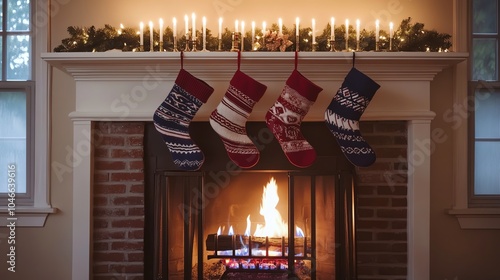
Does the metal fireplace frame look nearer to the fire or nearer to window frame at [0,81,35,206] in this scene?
the fire

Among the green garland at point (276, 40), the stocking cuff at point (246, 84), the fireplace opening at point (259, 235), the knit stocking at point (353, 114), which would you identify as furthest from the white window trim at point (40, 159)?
the knit stocking at point (353, 114)

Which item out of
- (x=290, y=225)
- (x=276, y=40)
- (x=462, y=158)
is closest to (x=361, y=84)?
(x=276, y=40)

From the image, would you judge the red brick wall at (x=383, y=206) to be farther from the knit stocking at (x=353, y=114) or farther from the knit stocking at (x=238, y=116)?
the knit stocking at (x=238, y=116)

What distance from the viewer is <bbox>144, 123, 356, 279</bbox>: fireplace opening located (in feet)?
8.97

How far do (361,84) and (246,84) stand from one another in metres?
0.56

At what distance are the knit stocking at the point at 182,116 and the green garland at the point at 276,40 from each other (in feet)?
1.16

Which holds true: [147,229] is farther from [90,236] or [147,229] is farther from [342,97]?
[342,97]

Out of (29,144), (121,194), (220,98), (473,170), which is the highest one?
(220,98)

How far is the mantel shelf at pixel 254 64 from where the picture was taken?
8.48 feet

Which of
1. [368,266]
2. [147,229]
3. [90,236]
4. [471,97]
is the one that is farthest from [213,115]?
[471,97]

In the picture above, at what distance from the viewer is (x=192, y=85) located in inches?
101

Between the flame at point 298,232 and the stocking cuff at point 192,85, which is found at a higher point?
the stocking cuff at point 192,85

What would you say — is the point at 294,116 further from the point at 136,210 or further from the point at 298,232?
the point at 136,210

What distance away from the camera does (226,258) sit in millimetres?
2830
